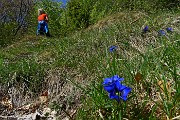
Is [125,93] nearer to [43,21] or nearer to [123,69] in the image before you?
[123,69]

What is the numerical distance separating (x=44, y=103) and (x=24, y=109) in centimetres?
29

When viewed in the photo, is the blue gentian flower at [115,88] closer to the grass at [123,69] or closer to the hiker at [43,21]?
the grass at [123,69]

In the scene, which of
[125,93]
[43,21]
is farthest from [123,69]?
[43,21]

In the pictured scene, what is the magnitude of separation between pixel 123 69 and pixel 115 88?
0.89 meters

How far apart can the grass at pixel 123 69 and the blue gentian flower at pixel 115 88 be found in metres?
0.12

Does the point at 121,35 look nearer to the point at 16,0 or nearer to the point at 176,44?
the point at 176,44

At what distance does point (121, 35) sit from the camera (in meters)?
5.56

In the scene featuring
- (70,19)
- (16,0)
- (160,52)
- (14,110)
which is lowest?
(14,110)

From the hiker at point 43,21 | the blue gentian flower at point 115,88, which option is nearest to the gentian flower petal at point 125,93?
the blue gentian flower at point 115,88

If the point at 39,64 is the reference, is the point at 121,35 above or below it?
above

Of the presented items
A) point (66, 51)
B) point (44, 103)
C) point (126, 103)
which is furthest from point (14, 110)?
point (126, 103)

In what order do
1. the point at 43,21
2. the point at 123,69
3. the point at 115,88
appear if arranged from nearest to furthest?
the point at 115,88, the point at 123,69, the point at 43,21

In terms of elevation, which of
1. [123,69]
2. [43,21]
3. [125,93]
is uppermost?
[43,21]

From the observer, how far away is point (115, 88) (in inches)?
77.7
